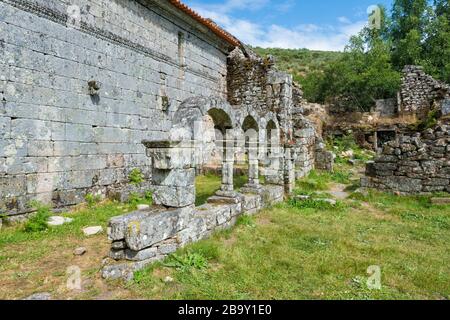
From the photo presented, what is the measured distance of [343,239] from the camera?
522cm

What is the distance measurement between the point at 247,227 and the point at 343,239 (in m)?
1.72

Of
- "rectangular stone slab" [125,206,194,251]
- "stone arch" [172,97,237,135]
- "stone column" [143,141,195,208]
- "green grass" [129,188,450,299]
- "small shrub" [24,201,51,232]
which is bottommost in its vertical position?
"green grass" [129,188,450,299]

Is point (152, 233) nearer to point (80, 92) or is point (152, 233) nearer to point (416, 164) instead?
point (80, 92)

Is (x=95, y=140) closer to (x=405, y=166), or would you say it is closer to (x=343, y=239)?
(x=343, y=239)

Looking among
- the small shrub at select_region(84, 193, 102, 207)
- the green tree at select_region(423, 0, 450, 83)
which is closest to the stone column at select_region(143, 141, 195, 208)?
the small shrub at select_region(84, 193, 102, 207)

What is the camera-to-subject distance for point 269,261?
4.25 m

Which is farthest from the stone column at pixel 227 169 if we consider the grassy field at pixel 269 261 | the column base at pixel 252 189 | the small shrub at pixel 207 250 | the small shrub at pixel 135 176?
the small shrub at pixel 135 176

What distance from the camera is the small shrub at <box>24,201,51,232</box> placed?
567 cm

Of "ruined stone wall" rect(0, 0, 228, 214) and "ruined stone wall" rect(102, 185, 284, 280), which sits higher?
"ruined stone wall" rect(0, 0, 228, 214)

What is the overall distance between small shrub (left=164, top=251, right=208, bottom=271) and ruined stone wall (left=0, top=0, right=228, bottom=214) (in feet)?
13.2

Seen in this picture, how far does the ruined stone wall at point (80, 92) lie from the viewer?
6062 mm

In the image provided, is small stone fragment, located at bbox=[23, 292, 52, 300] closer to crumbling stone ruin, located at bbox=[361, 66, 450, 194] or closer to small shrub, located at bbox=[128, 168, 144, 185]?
small shrub, located at bbox=[128, 168, 144, 185]
